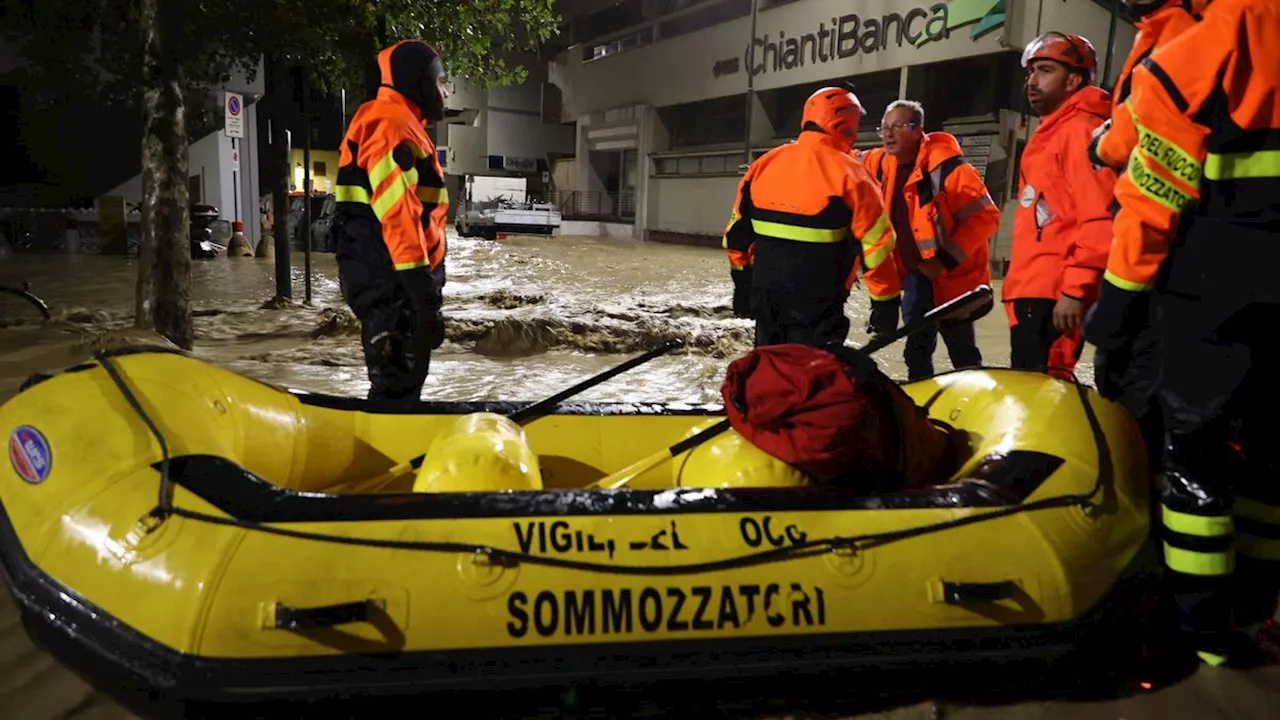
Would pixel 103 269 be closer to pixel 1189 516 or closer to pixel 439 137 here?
pixel 1189 516

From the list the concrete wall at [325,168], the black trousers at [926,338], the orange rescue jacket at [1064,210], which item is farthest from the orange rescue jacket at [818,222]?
the concrete wall at [325,168]

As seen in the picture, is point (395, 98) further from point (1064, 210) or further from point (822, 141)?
point (1064, 210)

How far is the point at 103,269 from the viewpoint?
1250 cm

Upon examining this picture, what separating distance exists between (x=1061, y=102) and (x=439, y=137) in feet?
158

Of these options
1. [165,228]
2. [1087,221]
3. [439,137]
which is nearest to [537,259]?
[165,228]

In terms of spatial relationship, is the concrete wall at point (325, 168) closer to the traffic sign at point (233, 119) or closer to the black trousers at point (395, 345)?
the traffic sign at point (233, 119)

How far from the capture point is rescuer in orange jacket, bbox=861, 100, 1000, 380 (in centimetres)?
433

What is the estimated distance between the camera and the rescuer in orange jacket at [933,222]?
433cm

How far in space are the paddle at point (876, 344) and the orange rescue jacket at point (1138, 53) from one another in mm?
616

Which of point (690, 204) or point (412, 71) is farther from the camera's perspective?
point (690, 204)

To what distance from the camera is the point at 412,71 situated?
3.76 meters

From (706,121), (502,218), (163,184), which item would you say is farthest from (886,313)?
(706,121)

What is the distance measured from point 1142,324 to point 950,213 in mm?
2145

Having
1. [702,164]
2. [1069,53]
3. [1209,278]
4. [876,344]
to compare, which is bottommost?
[876,344]
